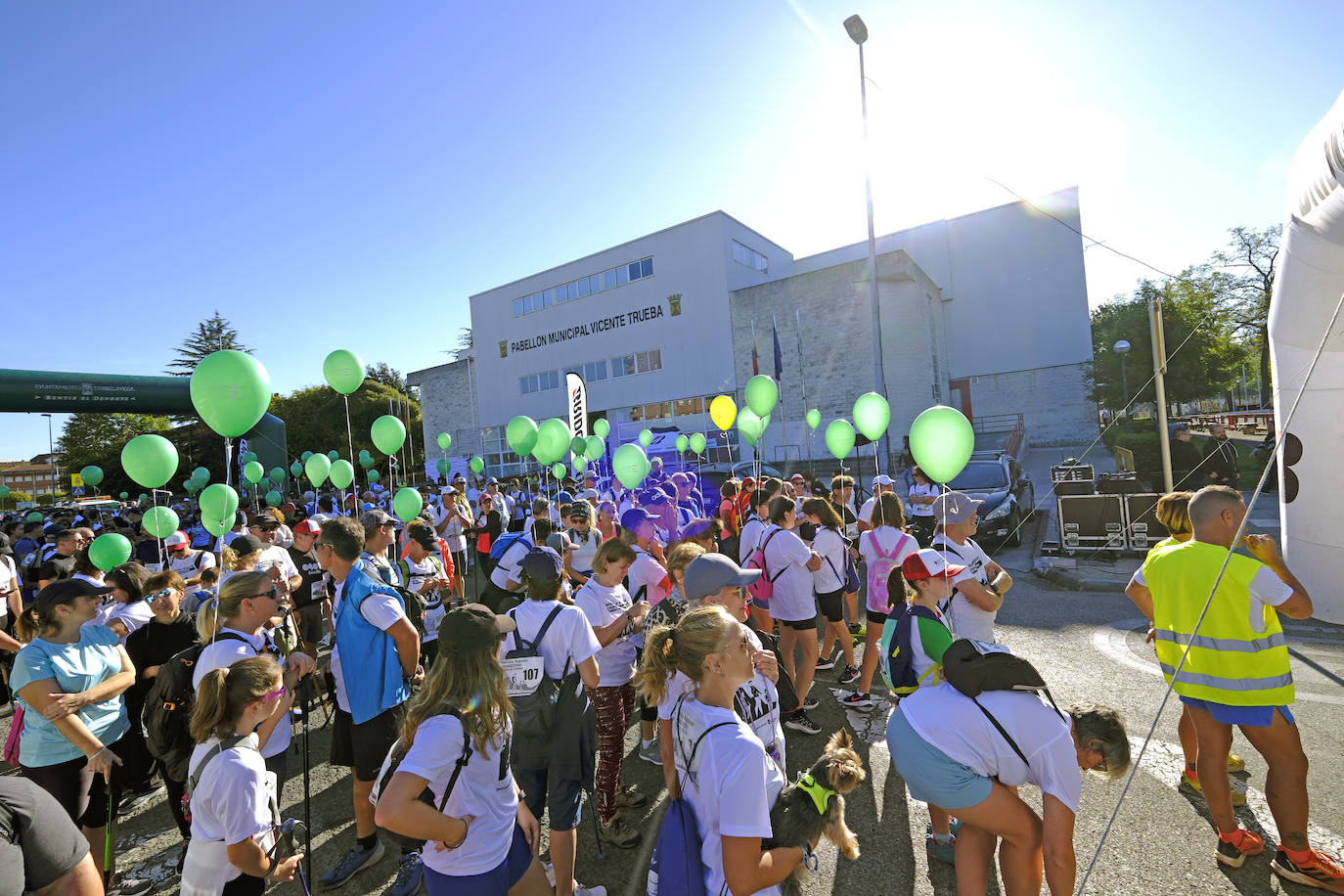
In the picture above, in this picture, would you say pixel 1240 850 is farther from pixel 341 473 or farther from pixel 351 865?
pixel 341 473

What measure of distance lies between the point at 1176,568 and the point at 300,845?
5101 millimetres

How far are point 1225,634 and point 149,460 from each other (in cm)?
828

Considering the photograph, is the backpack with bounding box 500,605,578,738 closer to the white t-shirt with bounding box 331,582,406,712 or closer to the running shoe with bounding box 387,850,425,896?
the white t-shirt with bounding box 331,582,406,712

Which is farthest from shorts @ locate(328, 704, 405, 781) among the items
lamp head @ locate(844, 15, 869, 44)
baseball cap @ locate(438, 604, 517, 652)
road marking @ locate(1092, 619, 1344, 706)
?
lamp head @ locate(844, 15, 869, 44)

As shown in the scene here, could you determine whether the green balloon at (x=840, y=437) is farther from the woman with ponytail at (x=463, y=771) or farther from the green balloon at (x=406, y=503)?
the woman with ponytail at (x=463, y=771)

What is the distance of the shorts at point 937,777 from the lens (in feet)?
6.46

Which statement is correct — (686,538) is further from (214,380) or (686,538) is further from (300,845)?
(214,380)

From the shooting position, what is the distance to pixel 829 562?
498cm

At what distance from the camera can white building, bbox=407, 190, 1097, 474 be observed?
25312 millimetres

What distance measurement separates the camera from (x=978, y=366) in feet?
104

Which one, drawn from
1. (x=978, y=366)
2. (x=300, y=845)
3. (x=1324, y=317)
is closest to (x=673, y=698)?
(x=300, y=845)

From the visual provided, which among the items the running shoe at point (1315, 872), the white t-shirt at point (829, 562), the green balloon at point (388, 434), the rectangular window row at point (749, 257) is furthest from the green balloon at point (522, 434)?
the rectangular window row at point (749, 257)

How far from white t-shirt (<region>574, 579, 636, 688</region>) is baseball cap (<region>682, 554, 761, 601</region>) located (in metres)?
0.92

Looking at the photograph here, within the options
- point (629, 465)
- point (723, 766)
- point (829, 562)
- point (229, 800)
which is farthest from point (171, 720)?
point (629, 465)
